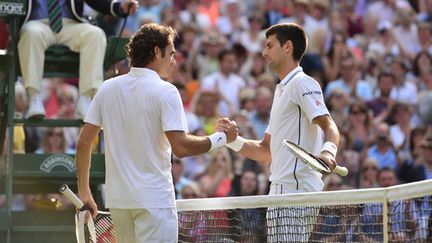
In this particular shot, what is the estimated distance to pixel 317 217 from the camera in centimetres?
833

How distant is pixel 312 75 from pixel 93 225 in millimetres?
10388

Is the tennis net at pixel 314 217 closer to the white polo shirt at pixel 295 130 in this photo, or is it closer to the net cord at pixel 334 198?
the net cord at pixel 334 198

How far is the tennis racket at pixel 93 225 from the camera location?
25.6 feet

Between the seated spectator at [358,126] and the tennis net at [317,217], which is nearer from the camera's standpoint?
the tennis net at [317,217]

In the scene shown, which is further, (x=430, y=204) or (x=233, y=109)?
(x=233, y=109)

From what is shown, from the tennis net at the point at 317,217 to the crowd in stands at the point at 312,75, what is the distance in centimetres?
434

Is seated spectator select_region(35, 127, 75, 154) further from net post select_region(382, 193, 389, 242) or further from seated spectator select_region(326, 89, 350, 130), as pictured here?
net post select_region(382, 193, 389, 242)

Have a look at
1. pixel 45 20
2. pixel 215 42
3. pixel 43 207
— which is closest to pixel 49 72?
pixel 45 20

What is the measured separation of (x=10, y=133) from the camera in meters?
10.7

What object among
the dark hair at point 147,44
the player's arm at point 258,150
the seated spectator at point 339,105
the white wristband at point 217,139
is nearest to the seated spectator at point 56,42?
the player's arm at point 258,150

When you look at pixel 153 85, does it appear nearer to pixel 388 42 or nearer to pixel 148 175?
pixel 148 175

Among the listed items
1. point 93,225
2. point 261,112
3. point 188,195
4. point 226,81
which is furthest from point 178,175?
point 93,225

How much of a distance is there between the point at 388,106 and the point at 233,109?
248cm

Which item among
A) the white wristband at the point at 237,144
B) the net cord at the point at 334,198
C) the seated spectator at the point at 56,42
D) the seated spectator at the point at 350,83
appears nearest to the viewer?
the net cord at the point at 334,198
